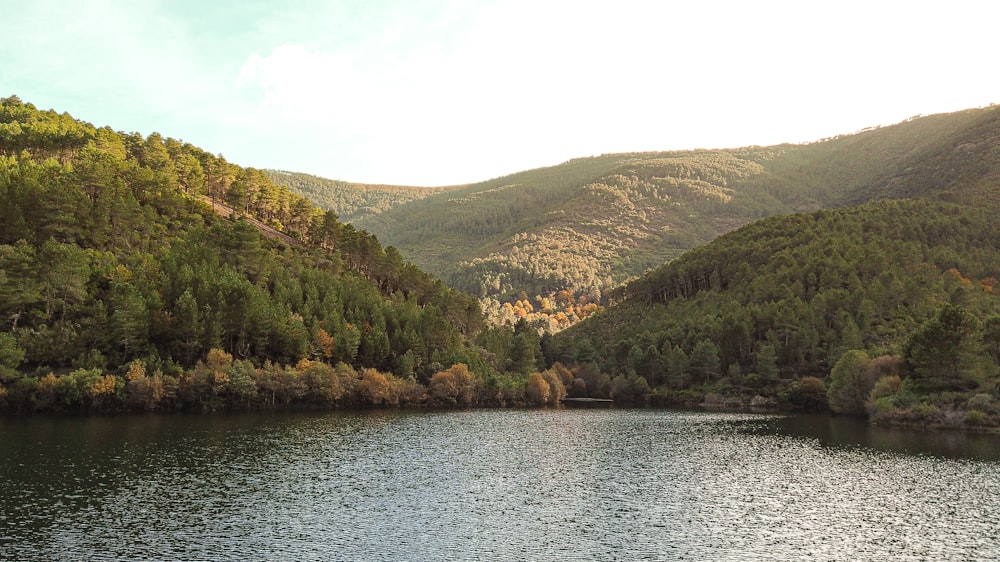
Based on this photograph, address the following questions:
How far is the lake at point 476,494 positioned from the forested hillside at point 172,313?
1806 cm

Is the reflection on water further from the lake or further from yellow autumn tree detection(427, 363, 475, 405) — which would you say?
yellow autumn tree detection(427, 363, 475, 405)

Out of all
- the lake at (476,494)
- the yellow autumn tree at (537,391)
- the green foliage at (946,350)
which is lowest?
the lake at (476,494)

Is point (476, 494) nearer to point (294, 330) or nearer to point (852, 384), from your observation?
point (294, 330)

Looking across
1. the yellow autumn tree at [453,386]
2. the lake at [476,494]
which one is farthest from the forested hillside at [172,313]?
the lake at [476,494]

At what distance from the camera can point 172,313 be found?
131500 mm

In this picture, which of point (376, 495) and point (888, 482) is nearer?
point (376, 495)

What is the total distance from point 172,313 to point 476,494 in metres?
93.6

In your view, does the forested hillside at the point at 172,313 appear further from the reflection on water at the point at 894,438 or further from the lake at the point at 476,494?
the reflection on water at the point at 894,438

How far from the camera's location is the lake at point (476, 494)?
145ft

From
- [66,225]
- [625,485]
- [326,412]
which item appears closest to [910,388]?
[625,485]

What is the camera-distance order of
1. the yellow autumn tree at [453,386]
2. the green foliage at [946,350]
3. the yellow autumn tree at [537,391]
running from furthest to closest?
1. the yellow autumn tree at [537,391]
2. the yellow autumn tree at [453,386]
3. the green foliage at [946,350]

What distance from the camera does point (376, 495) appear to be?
191 ft

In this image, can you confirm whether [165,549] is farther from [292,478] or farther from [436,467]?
[436,467]

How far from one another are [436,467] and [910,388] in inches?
3518
